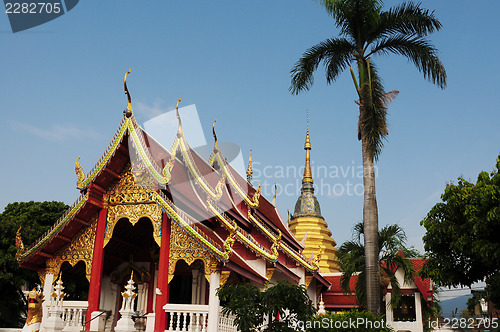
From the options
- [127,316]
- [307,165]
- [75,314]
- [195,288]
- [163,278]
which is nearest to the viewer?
[127,316]

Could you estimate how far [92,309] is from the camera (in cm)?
1272

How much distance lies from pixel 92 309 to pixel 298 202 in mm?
24123

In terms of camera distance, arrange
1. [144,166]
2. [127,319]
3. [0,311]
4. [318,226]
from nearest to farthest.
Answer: [127,319]
[144,166]
[0,311]
[318,226]

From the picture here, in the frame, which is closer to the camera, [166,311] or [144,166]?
[166,311]

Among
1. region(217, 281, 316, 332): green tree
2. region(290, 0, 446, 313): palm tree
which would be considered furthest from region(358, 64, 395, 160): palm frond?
region(217, 281, 316, 332): green tree

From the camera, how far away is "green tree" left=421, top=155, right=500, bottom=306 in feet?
43.2

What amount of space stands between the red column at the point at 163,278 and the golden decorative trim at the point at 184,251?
0.35ft

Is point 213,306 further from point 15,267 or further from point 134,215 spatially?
point 15,267

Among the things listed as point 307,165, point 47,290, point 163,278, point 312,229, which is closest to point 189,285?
point 163,278

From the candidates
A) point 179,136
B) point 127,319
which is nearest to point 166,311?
point 127,319

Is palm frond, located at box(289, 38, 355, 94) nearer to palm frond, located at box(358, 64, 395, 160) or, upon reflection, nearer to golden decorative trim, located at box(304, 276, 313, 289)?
palm frond, located at box(358, 64, 395, 160)

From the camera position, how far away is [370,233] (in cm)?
1328

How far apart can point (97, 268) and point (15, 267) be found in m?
8.12

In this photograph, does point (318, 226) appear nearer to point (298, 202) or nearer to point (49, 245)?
point (298, 202)
